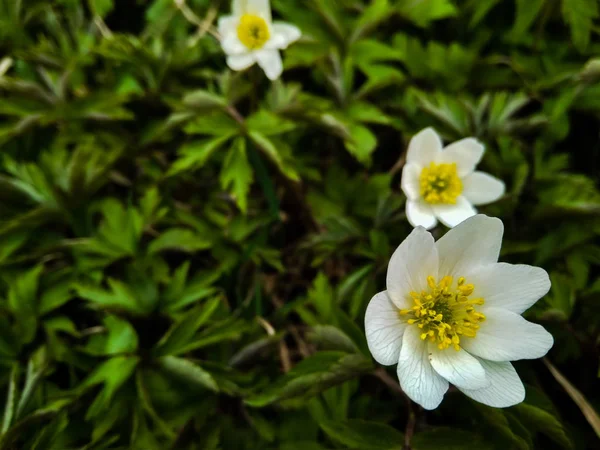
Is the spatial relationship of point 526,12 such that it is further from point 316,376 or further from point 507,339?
point 316,376

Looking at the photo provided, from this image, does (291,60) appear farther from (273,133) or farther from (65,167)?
(65,167)

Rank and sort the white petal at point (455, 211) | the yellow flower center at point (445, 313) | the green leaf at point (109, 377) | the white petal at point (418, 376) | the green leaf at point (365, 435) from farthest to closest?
the white petal at point (455, 211)
the green leaf at point (109, 377)
the green leaf at point (365, 435)
the yellow flower center at point (445, 313)
the white petal at point (418, 376)

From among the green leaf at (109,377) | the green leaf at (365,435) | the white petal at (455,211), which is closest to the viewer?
the green leaf at (365,435)

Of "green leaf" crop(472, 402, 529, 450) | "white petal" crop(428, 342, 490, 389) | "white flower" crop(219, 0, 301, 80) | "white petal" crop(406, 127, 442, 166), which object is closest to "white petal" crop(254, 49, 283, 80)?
"white flower" crop(219, 0, 301, 80)

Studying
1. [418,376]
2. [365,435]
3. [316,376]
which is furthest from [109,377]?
[418,376]

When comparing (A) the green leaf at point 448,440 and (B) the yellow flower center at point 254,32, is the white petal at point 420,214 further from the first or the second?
(B) the yellow flower center at point 254,32

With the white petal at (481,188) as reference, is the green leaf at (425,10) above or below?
above

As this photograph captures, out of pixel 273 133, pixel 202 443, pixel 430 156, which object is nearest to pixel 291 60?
pixel 273 133

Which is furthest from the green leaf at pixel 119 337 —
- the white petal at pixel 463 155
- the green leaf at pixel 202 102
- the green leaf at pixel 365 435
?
the white petal at pixel 463 155
